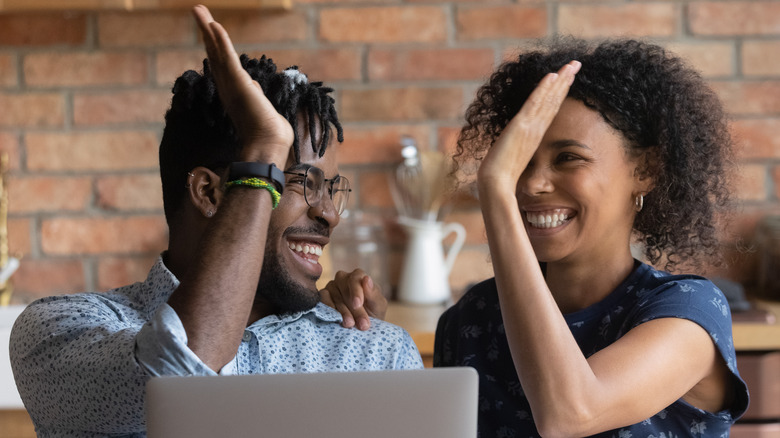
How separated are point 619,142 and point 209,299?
2.24 ft

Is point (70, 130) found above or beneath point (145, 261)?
above

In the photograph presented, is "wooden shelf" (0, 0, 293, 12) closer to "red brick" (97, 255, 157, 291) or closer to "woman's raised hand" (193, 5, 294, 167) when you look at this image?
"red brick" (97, 255, 157, 291)

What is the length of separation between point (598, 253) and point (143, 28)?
1457 mm

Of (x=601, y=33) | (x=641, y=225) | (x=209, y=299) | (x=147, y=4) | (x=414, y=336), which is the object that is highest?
(x=147, y=4)

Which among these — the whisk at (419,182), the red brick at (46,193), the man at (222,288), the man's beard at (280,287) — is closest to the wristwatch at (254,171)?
the man at (222,288)

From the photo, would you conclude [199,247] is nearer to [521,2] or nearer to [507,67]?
[507,67]

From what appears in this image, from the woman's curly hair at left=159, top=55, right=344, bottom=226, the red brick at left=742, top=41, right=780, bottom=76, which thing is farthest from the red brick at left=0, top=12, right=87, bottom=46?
the red brick at left=742, top=41, right=780, bottom=76

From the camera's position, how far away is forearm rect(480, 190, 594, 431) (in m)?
1.02

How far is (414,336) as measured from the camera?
1795 millimetres

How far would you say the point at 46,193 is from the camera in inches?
88.4

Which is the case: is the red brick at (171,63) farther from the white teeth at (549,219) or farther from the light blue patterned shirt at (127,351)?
the white teeth at (549,219)

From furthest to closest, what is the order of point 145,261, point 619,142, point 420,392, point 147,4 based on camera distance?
point 145,261 < point 147,4 < point 619,142 < point 420,392

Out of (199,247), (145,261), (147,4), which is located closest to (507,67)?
(199,247)

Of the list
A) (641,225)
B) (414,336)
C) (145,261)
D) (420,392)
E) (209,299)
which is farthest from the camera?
(145,261)
